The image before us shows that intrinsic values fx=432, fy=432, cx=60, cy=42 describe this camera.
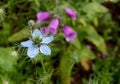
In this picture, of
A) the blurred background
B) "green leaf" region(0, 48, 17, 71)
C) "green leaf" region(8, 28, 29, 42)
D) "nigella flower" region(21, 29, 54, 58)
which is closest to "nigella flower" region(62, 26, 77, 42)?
the blurred background

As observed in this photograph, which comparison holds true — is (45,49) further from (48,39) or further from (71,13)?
(71,13)

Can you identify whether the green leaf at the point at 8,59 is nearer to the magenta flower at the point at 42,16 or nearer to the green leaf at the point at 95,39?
the magenta flower at the point at 42,16

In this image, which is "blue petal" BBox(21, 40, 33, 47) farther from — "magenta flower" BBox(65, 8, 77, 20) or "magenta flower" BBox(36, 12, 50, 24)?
"magenta flower" BBox(65, 8, 77, 20)

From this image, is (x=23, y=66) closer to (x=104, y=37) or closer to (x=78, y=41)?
(x=78, y=41)

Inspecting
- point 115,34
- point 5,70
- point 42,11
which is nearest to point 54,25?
point 42,11

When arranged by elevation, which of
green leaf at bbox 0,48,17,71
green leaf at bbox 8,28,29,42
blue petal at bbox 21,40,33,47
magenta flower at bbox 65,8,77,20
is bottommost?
green leaf at bbox 8,28,29,42

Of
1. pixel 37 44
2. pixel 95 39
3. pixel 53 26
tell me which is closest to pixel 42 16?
pixel 53 26
